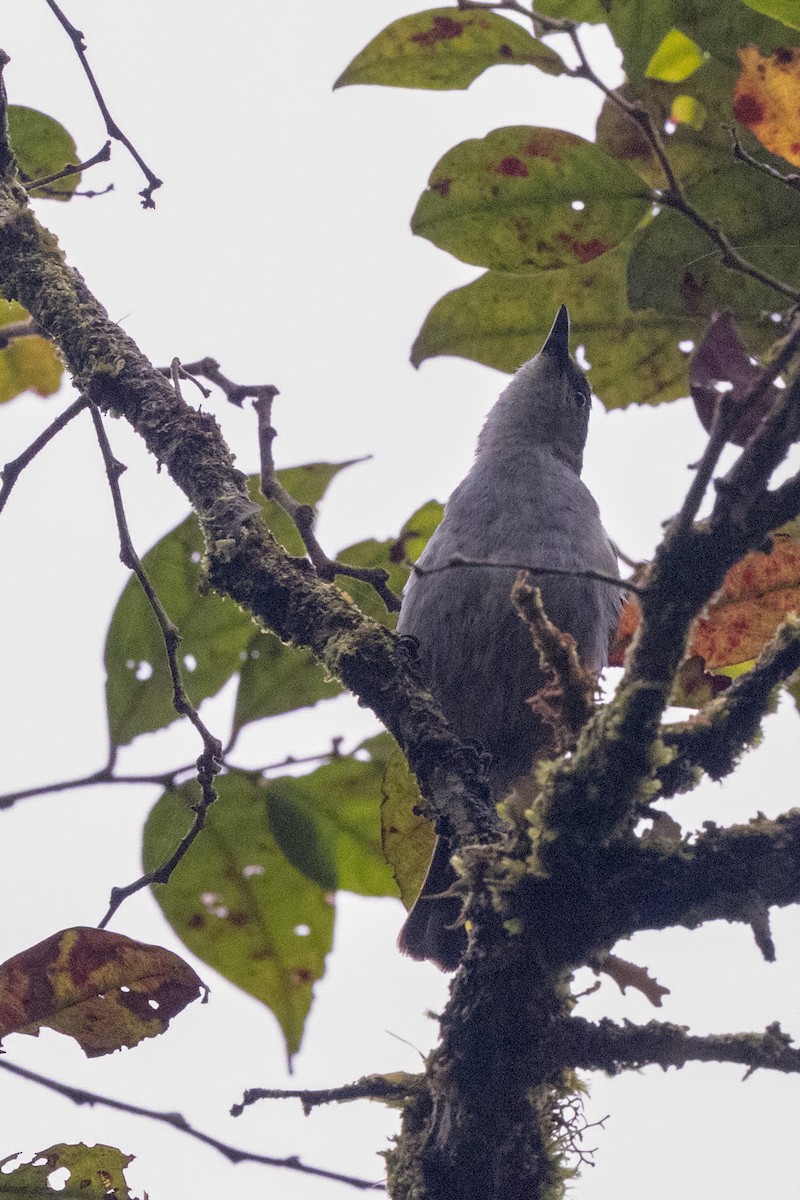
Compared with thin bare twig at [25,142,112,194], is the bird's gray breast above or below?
below

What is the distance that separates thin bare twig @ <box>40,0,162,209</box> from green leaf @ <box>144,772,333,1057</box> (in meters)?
1.54

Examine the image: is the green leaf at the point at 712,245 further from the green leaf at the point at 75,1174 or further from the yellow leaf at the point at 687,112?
the green leaf at the point at 75,1174

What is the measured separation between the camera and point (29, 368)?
3.72 m

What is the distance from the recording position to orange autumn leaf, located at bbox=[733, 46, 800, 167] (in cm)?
223

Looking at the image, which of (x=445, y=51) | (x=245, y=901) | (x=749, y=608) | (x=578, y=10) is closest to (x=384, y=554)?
(x=245, y=901)

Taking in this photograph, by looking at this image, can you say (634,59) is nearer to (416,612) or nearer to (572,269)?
(572,269)

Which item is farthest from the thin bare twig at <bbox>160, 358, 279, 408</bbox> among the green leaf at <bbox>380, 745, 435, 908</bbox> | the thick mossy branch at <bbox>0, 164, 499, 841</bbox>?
the green leaf at <bbox>380, 745, 435, 908</bbox>

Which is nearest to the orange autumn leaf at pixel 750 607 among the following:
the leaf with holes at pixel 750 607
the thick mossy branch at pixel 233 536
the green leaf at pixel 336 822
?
the leaf with holes at pixel 750 607

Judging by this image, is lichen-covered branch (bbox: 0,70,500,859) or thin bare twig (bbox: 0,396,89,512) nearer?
lichen-covered branch (bbox: 0,70,500,859)

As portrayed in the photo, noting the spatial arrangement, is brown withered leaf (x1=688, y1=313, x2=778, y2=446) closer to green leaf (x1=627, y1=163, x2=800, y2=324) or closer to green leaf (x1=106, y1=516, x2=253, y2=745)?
green leaf (x1=627, y1=163, x2=800, y2=324)

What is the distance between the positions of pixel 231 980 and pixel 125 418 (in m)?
1.35

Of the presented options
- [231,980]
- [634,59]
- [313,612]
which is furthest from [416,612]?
[634,59]

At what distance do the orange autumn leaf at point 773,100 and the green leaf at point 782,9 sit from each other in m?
0.16

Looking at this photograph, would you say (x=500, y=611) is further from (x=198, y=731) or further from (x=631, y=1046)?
(x=631, y=1046)
